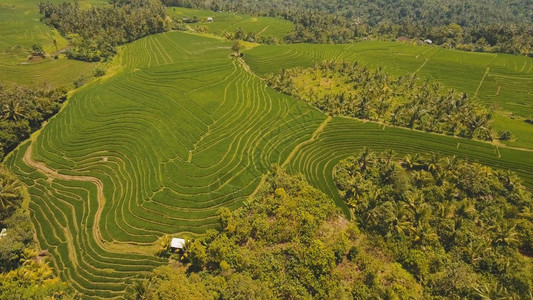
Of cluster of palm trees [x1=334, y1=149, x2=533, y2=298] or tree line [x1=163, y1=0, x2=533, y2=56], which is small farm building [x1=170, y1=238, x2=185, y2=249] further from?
tree line [x1=163, y1=0, x2=533, y2=56]

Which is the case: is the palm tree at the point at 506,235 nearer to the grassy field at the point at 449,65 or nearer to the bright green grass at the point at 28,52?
the grassy field at the point at 449,65

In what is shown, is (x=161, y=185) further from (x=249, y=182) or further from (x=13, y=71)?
(x=13, y=71)

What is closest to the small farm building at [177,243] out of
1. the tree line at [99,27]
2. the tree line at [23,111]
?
the tree line at [23,111]

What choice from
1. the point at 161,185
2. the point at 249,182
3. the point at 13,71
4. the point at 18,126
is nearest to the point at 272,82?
the point at 249,182

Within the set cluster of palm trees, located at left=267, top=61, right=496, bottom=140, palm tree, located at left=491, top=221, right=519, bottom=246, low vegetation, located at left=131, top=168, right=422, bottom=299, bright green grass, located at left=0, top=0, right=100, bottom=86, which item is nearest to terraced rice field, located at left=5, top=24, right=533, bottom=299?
cluster of palm trees, located at left=267, top=61, right=496, bottom=140

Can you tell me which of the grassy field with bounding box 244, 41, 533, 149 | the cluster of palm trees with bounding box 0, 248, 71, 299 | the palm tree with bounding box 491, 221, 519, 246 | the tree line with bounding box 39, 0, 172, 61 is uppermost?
the tree line with bounding box 39, 0, 172, 61

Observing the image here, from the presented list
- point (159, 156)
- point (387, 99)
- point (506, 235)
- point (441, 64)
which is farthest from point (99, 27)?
point (506, 235)
